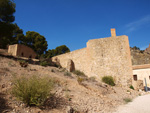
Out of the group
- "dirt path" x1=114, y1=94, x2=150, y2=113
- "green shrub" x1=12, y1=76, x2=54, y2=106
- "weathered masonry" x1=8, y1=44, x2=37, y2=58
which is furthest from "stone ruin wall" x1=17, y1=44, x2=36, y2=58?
"dirt path" x1=114, y1=94, x2=150, y2=113

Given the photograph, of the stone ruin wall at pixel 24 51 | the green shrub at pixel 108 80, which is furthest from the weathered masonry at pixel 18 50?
the green shrub at pixel 108 80

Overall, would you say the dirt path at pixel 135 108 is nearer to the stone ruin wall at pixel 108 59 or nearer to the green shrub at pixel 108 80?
the green shrub at pixel 108 80

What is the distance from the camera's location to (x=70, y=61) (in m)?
15.8

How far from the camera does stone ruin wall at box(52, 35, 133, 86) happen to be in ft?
41.3

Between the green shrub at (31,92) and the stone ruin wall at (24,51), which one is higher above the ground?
the stone ruin wall at (24,51)

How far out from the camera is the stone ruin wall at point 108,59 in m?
12.6

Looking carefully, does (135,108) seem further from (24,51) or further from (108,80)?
(24,51)

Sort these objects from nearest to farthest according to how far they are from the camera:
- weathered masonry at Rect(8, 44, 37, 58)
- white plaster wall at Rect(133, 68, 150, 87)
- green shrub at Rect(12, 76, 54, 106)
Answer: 1. green shrub at Rect(12, 76, 54, 106)
2. white plaster wall at Rect(133, 68, 150, 87)
3. weathered masonry at Rect(8, 44, 37, 58)

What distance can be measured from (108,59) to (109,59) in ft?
0.37

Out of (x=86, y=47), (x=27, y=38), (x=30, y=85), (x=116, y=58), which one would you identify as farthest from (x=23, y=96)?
(x=27, y=38)

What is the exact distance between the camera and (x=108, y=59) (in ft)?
44.3

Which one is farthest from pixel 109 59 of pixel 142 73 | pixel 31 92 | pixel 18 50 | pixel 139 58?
pixel 18 50

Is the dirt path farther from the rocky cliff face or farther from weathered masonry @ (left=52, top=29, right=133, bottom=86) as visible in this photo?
the rocky cliff face

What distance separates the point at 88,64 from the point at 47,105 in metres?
11.2
